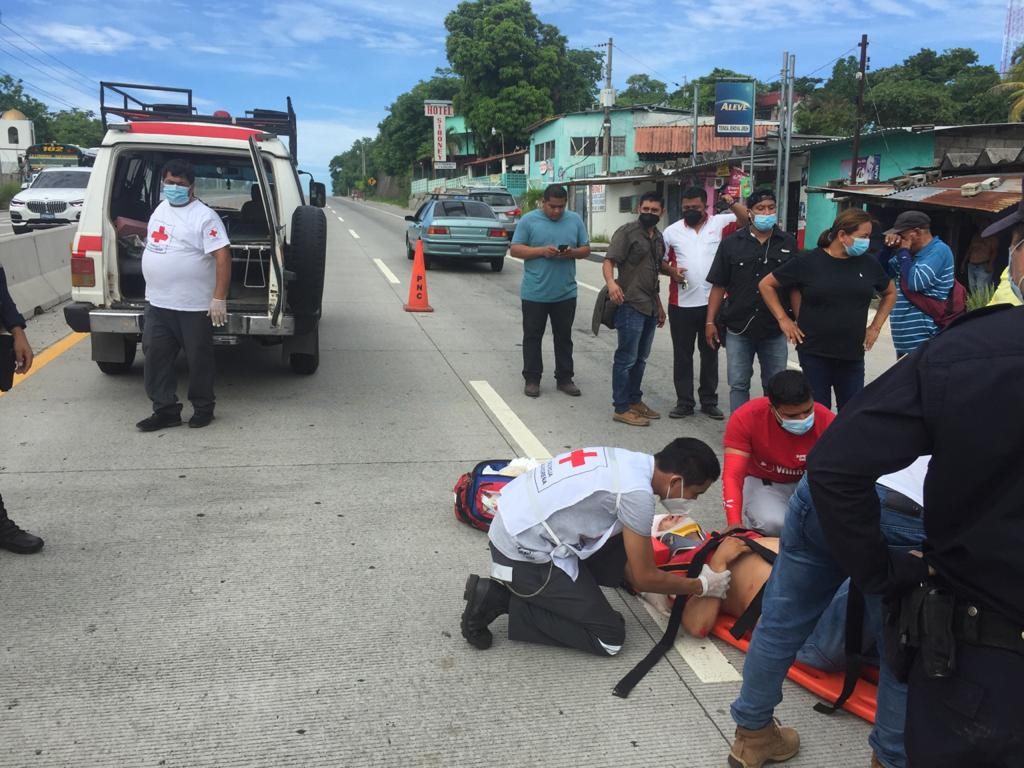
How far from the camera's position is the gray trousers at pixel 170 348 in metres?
6.02

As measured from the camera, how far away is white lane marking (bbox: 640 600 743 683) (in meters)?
3.19

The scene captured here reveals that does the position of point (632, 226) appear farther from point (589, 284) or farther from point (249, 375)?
point (589, 284)

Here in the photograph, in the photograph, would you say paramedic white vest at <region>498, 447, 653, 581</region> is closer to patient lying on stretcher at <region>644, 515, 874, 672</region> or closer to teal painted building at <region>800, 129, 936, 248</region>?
patient lying on stretcher at <region>644, 515, 874, 672</region>

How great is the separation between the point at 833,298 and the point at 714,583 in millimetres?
2329

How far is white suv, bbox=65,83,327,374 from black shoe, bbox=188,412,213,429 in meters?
0.71

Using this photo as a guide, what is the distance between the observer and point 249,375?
26.0ft

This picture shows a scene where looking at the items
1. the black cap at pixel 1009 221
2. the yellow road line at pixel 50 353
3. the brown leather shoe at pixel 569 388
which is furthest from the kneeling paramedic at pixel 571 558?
the yellow road line at pixel 50 353

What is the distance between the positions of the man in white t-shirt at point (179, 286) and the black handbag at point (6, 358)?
1694mm

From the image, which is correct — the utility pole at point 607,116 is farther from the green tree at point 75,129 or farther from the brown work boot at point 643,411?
the green tree at point 75,129

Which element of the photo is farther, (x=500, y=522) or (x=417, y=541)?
(x=417, y=541)

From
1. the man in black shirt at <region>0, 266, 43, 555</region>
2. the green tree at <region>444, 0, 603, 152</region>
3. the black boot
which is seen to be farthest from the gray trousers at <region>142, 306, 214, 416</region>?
the green tree at <region>444, 0, 603, 152</region>

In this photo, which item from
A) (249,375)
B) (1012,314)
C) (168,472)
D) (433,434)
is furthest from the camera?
(249,375)

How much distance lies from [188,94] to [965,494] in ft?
41.2

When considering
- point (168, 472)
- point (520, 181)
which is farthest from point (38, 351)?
point (520, 181)
